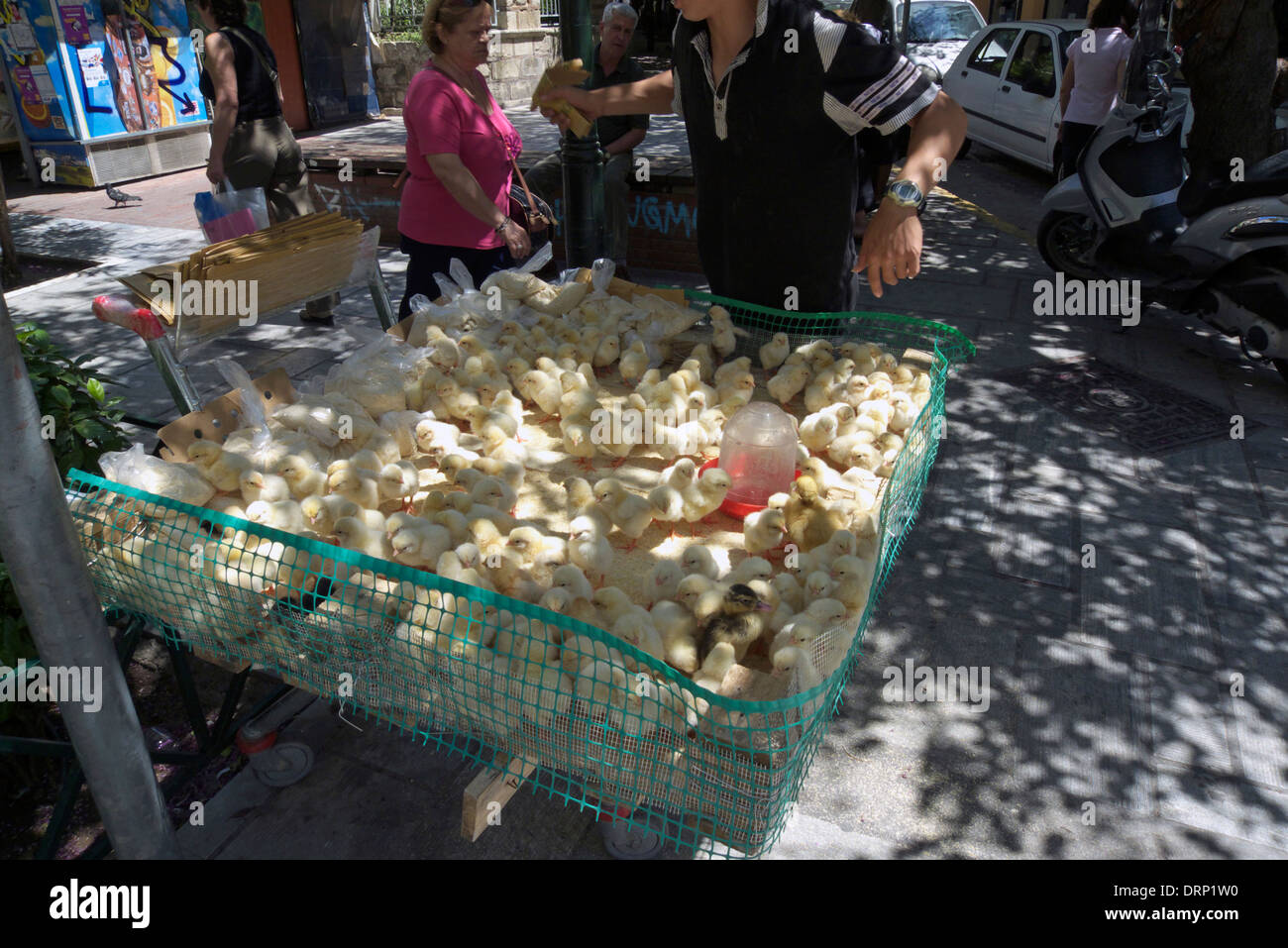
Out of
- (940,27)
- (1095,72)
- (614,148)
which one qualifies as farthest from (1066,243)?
(940,27)

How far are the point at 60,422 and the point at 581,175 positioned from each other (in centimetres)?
340

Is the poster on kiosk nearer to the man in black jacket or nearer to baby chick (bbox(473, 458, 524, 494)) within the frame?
the man in black jacket

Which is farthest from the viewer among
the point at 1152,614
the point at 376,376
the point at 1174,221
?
→ the point at 1174,221

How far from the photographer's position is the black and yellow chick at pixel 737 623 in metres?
1.95

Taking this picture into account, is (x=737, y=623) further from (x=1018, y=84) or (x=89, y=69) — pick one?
(x=89, y=69)

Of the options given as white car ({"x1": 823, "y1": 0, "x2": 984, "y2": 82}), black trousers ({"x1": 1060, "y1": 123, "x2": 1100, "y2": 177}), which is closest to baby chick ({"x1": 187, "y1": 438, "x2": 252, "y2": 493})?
black trousers ({"x1": 1060, "y1": 123, "x2": 1100, "y2": 177})

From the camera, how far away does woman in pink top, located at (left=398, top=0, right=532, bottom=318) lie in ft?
13.2

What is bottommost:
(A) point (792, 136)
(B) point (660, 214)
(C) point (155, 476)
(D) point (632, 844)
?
(D) point (632, 844)

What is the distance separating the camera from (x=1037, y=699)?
11.4ft

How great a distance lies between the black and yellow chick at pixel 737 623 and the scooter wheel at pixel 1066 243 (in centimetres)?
676

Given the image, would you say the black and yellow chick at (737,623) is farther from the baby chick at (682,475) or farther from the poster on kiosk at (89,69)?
the poster on kiosk at (89,69)
